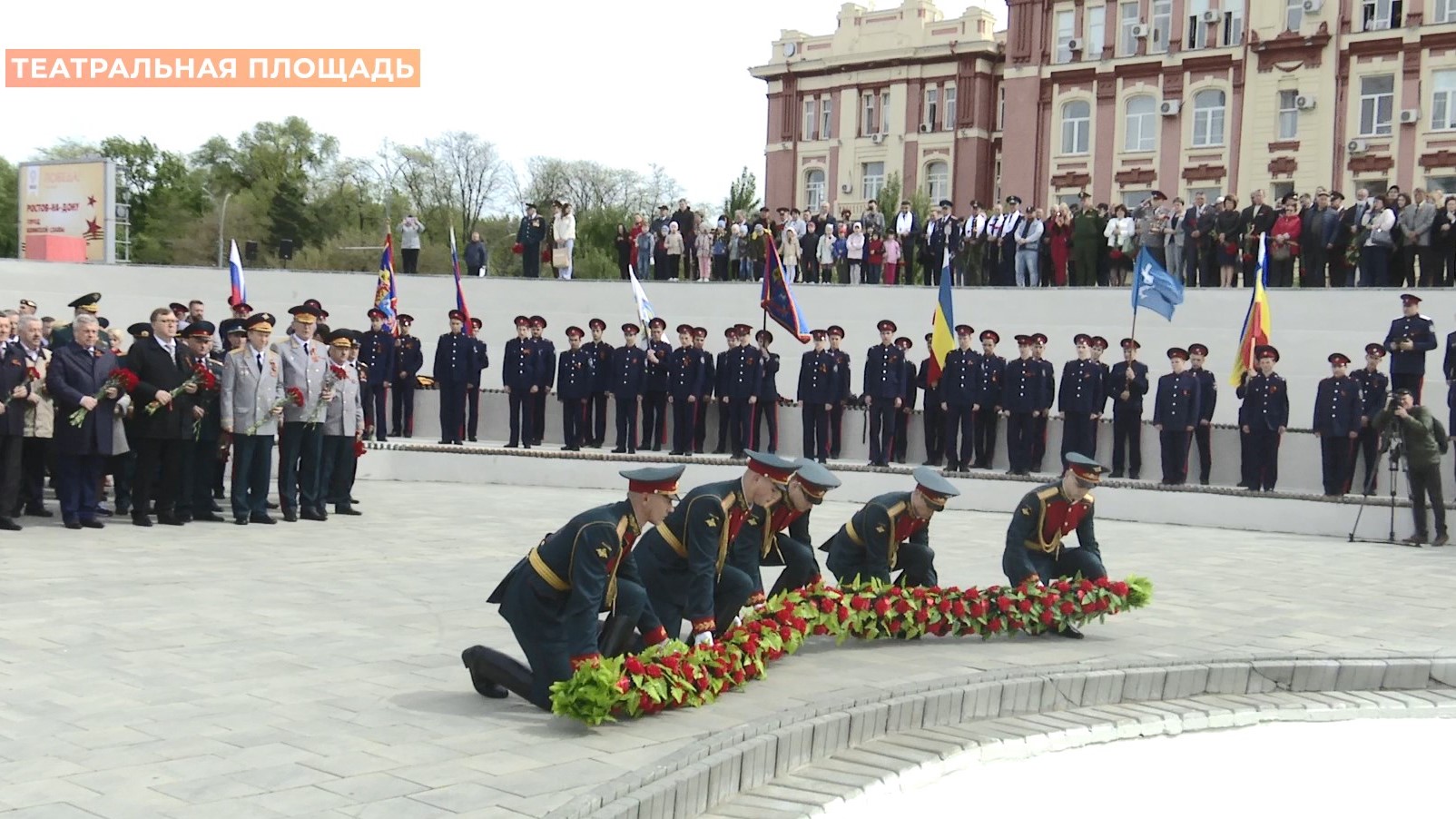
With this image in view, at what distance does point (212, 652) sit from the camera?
23.6 ft

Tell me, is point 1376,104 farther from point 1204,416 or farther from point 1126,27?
point 1204,416

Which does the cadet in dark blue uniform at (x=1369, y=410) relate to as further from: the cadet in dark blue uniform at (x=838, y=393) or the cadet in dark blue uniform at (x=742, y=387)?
the cadet in dark blue uniform at (x=742, y=387)

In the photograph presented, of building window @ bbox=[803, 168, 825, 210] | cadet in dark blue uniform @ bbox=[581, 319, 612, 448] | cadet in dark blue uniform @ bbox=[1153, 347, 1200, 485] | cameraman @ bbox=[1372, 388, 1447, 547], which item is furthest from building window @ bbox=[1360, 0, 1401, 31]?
cadet in dark blue uniform @ bbox=[581, 319, 612, 448]

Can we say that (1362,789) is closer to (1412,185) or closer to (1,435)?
(1,435)

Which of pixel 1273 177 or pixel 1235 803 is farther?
pixel 1273 177

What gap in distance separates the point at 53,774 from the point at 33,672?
1785 millimetres

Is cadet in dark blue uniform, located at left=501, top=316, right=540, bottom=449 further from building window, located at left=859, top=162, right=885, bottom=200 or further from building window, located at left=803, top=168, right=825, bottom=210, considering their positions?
building window, located at left=803, top=168, right=825, bottom=210

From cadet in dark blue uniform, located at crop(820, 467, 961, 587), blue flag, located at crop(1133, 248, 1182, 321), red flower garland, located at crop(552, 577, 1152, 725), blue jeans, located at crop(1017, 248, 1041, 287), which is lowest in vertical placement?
red flower garland, located at crop(552, 577, 1152, 725)

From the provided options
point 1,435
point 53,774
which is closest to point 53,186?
point 1,435

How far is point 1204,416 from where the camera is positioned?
55.3ft

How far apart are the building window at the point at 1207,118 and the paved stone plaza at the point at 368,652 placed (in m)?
32.9

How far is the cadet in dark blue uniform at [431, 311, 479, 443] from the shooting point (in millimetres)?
19531

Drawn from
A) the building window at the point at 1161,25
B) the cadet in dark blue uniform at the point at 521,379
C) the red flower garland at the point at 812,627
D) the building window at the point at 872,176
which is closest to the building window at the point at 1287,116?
the building window at the point at 1161,25

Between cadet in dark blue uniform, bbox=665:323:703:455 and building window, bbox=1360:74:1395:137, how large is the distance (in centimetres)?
2977
